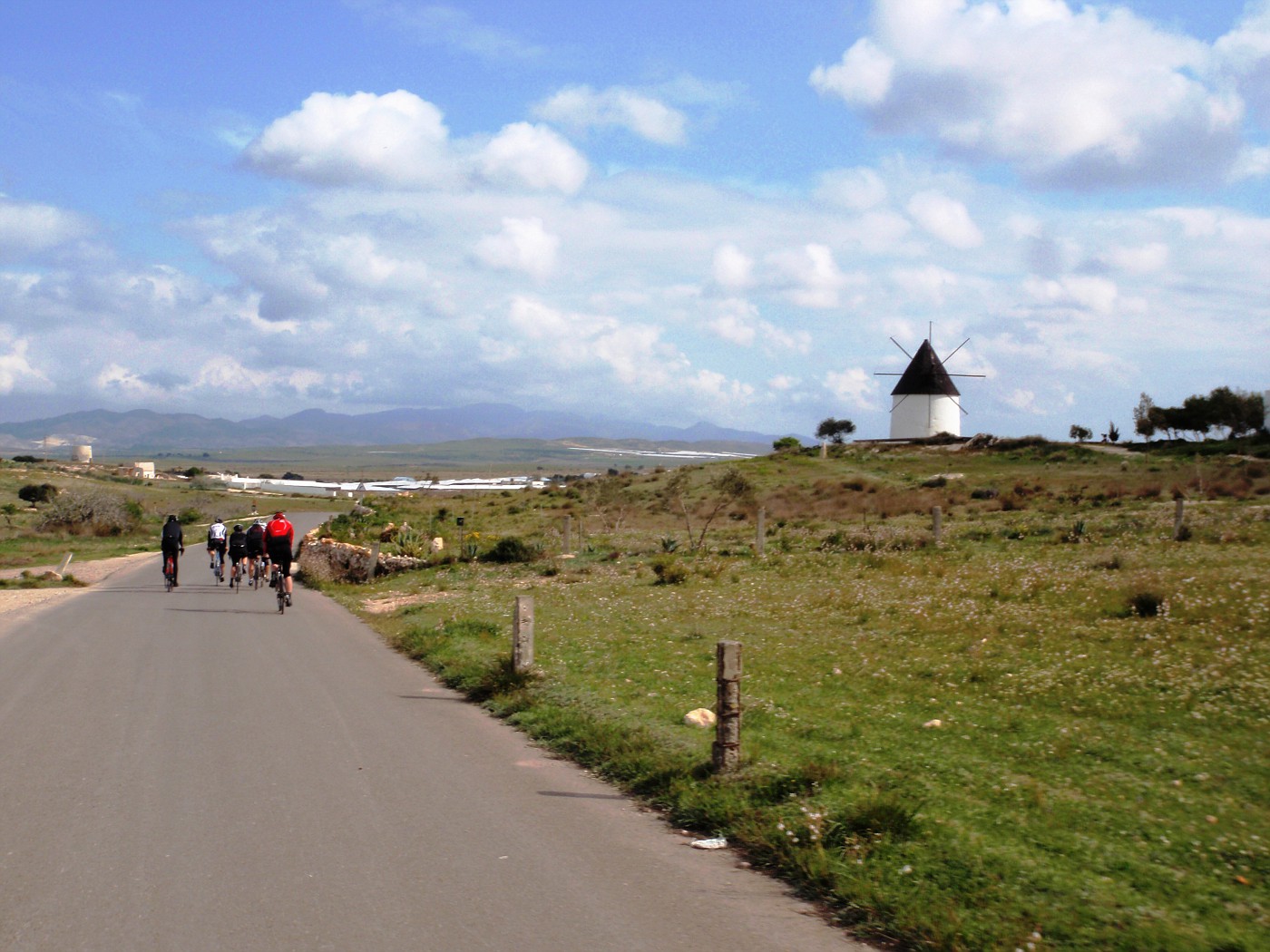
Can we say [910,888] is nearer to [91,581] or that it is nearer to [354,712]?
[354,712]

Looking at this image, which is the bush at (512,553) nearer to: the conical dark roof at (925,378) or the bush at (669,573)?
the bush at (669,573)

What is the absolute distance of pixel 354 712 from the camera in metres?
10.9

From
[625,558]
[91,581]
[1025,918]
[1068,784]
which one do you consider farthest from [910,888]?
[91,581]

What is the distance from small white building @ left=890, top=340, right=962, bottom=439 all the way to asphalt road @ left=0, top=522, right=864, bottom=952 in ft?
253

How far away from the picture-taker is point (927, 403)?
85.8m

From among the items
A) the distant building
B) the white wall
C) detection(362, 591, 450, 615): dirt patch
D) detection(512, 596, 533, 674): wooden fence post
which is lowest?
detection(362, 591, 450, 615): dirt patch

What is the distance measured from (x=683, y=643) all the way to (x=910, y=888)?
8329 mm

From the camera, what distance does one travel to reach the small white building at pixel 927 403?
85.2 m

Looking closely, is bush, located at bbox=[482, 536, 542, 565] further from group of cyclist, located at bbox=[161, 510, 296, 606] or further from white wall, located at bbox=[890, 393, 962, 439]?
white wall, located at bbox=[890, 393, 962, 439]

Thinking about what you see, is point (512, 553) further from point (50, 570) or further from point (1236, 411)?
point (1236, 411)

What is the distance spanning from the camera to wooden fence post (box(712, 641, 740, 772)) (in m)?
7.84

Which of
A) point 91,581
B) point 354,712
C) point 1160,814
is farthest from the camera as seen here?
point 91,581

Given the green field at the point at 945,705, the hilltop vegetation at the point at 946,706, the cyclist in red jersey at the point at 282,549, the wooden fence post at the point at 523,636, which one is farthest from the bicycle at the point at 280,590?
the wooden fence post at the point at 523,636

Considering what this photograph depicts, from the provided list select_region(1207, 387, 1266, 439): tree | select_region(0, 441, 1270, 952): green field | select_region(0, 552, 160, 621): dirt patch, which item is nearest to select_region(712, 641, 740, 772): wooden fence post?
select_region(0, 441, 1270, 952): green field
